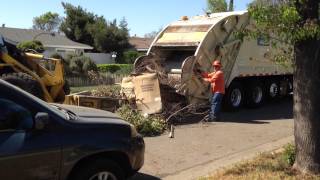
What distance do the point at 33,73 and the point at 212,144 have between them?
A: 574 cm

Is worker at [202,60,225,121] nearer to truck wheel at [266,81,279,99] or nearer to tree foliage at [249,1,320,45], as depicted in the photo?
truck wheel at [266,81,279,99]

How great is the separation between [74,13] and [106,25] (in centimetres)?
423

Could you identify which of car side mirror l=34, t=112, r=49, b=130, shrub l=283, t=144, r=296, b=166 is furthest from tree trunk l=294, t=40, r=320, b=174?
car side mirror l=34, t=112, r=49, b=130

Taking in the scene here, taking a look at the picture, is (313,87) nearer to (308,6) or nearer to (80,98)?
(308,6)

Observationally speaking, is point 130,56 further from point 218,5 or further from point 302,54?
point 302,54

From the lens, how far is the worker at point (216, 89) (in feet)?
44.1

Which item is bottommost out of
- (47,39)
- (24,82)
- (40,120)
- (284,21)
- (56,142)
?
(56,142)

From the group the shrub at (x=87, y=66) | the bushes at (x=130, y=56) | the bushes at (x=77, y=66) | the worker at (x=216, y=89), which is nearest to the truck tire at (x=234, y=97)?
the worker at (x=216, y=89)

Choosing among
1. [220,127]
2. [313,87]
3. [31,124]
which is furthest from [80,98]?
[31,124]

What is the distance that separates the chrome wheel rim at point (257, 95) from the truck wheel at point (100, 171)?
1102 centimetres

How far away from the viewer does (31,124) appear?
515 cm

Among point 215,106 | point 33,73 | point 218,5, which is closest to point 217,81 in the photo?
point 215,106

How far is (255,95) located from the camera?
658 inches

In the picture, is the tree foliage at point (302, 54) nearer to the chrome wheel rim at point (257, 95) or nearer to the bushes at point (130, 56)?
the chrome wheel rim at point (257, 95)
